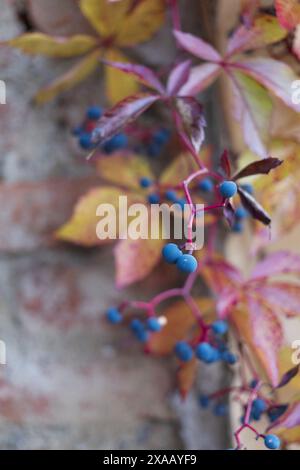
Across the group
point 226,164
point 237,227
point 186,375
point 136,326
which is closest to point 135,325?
point 136,326

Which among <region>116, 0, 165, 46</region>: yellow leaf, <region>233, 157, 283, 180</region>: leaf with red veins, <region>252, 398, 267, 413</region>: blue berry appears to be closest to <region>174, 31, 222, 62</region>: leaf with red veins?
<region>116, 0, 165, 46</region>: yellow leaf

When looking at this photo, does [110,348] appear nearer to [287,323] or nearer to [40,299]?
[40,299]

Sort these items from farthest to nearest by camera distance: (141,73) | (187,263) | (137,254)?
(137,254) < (141,73) < (187,263)

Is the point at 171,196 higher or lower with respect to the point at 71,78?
lower

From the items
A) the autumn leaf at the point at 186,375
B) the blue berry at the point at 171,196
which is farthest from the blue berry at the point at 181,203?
the autumn leaf at the point at 186,375

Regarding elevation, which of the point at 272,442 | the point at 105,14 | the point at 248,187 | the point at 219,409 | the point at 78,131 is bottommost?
the point at 272,442

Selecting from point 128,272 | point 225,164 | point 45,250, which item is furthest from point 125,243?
point 225,164

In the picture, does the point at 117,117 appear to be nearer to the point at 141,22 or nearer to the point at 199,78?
the point at 199,78
